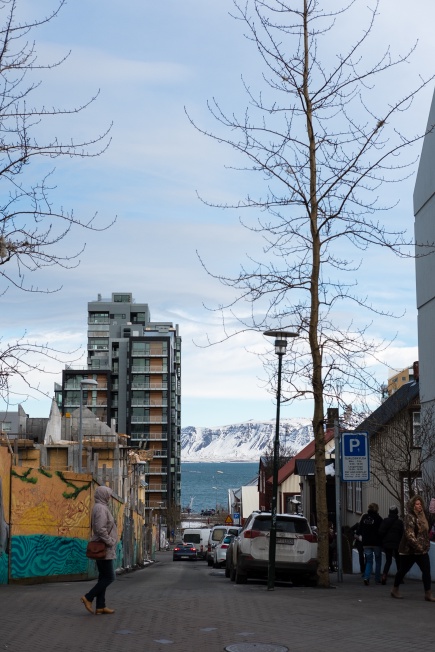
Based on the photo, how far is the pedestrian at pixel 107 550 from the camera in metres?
11.2

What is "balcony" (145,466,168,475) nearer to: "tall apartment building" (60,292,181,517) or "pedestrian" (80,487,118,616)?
"tall apartment building" (60,292,181,517)

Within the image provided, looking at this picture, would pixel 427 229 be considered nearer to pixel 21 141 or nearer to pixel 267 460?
pixel 21 141

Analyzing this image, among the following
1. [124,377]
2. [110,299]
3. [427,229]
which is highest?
[110,299]

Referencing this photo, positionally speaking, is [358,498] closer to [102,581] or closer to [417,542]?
[417,542]

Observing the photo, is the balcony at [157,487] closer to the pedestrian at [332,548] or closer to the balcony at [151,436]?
the balcony at [151,436]

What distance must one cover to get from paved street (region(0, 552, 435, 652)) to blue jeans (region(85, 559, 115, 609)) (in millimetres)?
231

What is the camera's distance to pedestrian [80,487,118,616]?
11.2 m

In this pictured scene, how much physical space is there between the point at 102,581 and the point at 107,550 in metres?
0.39

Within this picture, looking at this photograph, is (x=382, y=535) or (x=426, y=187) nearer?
(x=382, y=535)

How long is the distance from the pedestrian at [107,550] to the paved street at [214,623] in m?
0.21

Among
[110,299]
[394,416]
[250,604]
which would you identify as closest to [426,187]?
[394,416]

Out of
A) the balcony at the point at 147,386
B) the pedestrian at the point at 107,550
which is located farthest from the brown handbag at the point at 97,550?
the balcony at the point at 147,386

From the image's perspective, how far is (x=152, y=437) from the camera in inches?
4934

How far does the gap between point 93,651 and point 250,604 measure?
4.27 m
